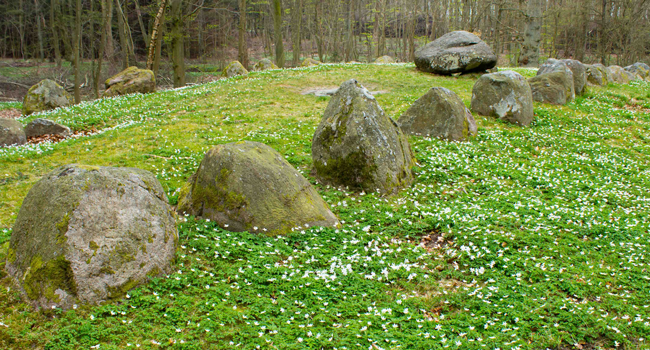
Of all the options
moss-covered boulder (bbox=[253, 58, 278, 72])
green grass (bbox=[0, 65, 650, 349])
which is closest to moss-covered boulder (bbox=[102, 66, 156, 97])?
moss-covered boulder (bbox=[253, 58, 278, 72])

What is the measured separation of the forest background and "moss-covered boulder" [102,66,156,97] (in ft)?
11.2

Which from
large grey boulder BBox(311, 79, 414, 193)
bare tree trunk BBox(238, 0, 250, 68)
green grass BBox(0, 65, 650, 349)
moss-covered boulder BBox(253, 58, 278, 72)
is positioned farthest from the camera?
moss-covered boulder BBox(253, 58, 278, 72)

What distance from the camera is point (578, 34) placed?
45.2m

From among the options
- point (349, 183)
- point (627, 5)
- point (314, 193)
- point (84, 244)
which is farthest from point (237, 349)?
point (627, 5)

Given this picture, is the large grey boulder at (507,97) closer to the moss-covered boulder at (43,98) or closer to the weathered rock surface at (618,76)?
the weathered rock surface at (618,76)

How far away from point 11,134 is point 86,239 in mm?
12400

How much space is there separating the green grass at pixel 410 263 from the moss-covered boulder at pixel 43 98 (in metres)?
12.4

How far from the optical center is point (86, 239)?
5.39 meters

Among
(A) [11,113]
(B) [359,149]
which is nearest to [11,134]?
(A) [11,113]

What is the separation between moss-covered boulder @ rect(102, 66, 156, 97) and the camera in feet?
78.9

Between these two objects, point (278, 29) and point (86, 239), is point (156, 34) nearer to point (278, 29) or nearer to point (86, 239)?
point (278, 29)

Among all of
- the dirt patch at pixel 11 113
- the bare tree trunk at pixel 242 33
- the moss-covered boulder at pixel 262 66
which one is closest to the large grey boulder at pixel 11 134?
the dirt patch at pixel 11 113

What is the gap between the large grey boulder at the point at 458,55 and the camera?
898 inches

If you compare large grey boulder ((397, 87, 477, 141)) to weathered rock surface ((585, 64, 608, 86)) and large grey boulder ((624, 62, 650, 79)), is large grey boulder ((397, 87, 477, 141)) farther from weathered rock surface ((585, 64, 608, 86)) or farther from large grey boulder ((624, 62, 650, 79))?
large grey boulder ((624, 62, 650, 79))
